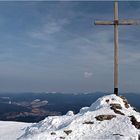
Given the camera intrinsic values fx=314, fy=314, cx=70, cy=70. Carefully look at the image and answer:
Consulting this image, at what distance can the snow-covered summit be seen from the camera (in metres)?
15.5

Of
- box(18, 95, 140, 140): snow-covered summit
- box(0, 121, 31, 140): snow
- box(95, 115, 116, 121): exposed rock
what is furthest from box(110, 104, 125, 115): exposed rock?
box(0, 121, 31, 140): snow

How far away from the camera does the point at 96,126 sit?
645 inches

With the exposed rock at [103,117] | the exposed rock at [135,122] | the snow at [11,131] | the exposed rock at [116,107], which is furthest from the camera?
the snow at [11,131]

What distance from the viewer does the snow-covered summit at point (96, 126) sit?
1551cm

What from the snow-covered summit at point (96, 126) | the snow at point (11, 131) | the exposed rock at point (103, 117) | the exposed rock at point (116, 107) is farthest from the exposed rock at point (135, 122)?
the snow at point (11, 131)

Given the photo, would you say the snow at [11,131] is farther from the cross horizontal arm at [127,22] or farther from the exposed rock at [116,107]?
the cross horizontal arm at [127,22]

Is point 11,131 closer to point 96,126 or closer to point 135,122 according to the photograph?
point 96,126

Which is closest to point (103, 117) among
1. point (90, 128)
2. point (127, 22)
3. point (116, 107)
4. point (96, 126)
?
point (96, 126)

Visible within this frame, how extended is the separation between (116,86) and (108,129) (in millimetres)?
4455

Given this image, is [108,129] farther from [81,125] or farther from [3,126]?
[3,126]

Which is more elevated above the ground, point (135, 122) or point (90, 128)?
point (135, 122)

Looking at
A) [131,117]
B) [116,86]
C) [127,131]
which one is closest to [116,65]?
[116,86]

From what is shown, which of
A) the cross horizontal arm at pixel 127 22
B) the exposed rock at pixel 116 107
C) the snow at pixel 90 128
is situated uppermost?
the cross horizontal arm at pixel 127 22

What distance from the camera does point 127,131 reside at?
1552 cm
